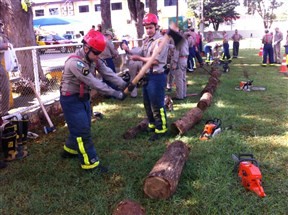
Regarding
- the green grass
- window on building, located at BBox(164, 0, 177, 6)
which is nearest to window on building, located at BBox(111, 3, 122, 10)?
window on building, located at BBox(164, 0, 177, 6)

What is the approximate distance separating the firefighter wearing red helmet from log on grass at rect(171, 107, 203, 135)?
176cm

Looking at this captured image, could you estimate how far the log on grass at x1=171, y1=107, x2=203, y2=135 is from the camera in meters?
5.59

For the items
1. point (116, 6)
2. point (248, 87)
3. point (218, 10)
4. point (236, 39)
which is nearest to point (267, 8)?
point (218, 10)

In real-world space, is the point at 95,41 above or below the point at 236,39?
above

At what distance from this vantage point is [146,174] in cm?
420

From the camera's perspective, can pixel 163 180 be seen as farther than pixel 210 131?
No

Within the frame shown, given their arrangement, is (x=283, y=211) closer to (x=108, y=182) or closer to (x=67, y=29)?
(x=108, y=182)

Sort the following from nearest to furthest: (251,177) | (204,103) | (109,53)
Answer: (251,177) < (204,103) < (109,53)

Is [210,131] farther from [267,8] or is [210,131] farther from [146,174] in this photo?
[267,8]

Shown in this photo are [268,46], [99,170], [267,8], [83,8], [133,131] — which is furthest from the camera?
[267,8]

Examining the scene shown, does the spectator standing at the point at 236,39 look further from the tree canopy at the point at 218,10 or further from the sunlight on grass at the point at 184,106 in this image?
the tree canopy at the point at 218,10

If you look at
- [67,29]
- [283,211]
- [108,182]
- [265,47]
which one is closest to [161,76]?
[108,182]

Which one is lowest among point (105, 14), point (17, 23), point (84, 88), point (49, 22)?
point (84, 88)

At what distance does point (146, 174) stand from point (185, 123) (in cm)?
181
